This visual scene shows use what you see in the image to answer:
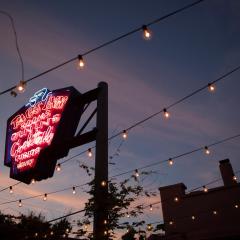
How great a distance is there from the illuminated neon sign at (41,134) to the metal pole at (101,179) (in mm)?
1148

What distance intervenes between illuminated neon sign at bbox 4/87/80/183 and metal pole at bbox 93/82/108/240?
3.77 ft

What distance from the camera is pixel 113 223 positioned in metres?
9.02

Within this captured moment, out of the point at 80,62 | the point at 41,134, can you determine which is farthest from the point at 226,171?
the point at 80,62

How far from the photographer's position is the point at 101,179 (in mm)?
8609

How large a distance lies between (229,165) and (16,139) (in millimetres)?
16593

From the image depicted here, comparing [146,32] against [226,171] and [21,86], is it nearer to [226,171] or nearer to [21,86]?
[21,86]

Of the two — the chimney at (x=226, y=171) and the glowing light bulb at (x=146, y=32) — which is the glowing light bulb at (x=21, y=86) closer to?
the glowing light bulb at (x=146, y=32)

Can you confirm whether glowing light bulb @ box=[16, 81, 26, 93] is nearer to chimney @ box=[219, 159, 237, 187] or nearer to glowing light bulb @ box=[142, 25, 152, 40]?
glowing light bulb @ box=[142, 25, 152, 40]

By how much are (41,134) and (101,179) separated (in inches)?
116

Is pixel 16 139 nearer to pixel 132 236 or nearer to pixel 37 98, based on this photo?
pixel 37 98

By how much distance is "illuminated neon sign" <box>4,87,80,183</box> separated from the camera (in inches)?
394

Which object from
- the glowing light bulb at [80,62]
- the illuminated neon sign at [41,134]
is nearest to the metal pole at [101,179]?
the illuminated neon sign at [41,134]

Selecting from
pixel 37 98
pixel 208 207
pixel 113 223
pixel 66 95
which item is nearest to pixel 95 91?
pixel 66 95

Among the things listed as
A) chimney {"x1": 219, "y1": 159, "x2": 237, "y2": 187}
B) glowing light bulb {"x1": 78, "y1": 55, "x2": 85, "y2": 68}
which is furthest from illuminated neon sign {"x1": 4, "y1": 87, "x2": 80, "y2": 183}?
chimney {"x1": 219, "y1": 159, "x2": 237, "y2": 187}
